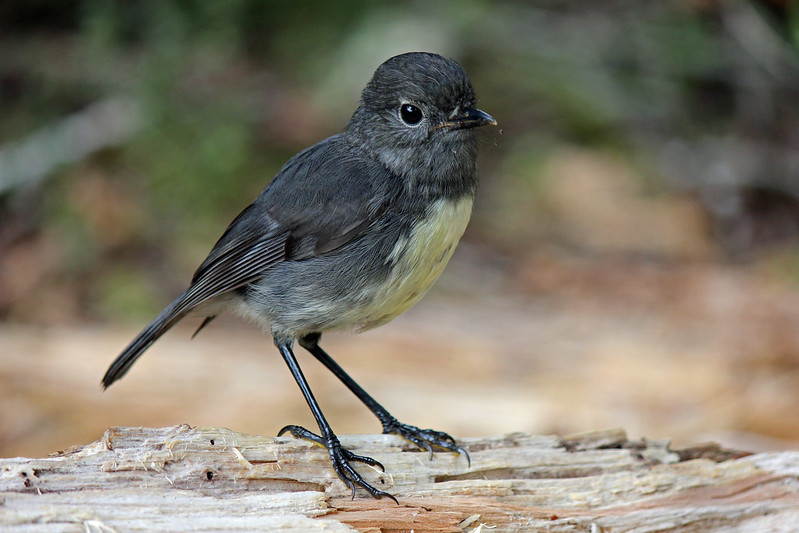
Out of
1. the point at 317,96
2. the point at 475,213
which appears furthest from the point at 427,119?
the point at 317,96

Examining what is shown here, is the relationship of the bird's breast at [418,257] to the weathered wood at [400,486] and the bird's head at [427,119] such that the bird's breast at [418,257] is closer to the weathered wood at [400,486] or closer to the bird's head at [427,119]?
the bird's head at [427,119]

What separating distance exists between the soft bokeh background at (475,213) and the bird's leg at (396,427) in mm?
1010

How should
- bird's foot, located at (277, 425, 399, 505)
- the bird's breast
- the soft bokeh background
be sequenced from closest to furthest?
bird's foot, located at (277, 425, 399, 505) → the bird's breast → the soft bokeh background

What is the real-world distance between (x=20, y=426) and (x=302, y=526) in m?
3.05

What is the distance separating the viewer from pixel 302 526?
3299 mm

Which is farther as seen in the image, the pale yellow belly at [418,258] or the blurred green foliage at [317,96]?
the blurred green foliage at [317,96]

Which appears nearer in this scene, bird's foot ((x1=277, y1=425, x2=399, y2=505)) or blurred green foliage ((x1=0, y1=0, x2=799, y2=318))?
bird's foot ((x1=277, y1=425, x2=399, y2=505))

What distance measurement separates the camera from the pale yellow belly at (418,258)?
3826 mm

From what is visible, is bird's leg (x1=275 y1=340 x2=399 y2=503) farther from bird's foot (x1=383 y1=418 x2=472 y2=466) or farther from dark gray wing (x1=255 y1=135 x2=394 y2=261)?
dark gray wing (x1=255 y1=135 x2=394 y2=261)

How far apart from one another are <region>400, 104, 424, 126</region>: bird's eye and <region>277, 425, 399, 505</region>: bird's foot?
1.44m

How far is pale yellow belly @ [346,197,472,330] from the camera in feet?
12.6

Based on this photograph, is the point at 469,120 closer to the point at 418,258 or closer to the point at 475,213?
the point at 418,258

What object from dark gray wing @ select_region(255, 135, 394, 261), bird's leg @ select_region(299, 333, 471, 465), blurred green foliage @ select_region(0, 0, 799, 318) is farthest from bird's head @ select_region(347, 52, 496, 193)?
blurred green foliage @ select_region(0, 0, 799, 318)

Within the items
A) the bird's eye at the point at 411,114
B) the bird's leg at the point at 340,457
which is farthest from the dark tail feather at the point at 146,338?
the bird's eye at the point at 411,114
